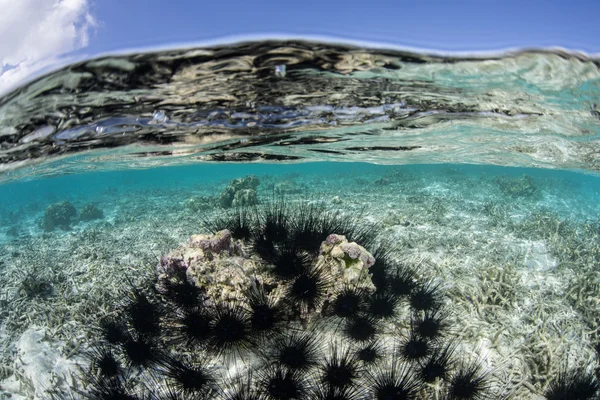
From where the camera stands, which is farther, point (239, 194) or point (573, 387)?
point (239, 194)

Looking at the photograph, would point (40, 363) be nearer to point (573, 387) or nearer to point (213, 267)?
point (213, 267)

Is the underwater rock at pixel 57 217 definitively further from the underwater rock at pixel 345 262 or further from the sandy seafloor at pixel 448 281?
the underwater rock at pixel 345 262

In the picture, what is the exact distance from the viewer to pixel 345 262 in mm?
5918

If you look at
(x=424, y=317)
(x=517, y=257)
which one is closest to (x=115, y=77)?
(x=424, y=317)

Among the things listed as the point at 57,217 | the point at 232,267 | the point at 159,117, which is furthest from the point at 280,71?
the point at 57,217

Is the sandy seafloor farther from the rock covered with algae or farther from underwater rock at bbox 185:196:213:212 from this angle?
the rock covered with algae

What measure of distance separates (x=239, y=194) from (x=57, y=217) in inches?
493

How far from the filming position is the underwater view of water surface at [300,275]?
4.79 metres

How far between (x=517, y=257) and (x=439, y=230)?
2713 millimetres

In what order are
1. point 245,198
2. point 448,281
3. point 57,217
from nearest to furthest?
point 448,281
point 245,198
point 57,217

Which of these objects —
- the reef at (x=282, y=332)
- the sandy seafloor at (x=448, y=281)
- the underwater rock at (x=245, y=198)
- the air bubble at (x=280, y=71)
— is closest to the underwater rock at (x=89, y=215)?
the sandy seafloor at (x=448, y=281)

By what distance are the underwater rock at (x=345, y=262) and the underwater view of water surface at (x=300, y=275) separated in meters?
0.03

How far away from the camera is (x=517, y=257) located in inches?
370

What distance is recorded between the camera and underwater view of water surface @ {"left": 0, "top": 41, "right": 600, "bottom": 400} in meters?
4.79
